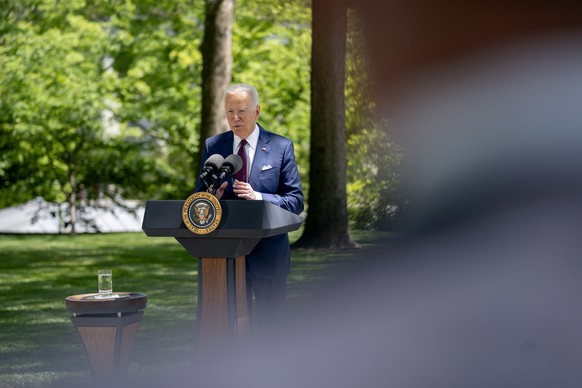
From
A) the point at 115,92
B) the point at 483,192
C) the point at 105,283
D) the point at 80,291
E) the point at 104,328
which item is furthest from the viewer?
the point at 115,92

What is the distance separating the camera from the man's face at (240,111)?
4395mm

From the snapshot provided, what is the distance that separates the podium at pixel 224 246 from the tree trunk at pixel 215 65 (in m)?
10.5

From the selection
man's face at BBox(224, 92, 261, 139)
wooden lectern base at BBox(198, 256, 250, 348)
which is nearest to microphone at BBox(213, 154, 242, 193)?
man's face at BBox(224, 92, 261, 139)

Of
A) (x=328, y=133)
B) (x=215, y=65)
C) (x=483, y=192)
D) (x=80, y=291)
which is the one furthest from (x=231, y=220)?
(x=215, y=65)

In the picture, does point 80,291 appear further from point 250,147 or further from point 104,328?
point 250,147

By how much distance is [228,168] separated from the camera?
13.8ft

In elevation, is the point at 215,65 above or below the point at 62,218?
above

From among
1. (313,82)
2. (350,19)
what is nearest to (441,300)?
(350,19)

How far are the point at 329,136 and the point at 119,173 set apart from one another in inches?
646

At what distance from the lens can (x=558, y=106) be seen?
323 cm

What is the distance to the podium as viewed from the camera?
4.19 m

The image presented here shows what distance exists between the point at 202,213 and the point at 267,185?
1.74 ft

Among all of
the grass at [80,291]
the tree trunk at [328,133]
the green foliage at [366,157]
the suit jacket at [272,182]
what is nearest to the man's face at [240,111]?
the suit jacket at [272,182]

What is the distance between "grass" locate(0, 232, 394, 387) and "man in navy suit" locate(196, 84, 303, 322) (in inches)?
3.6
